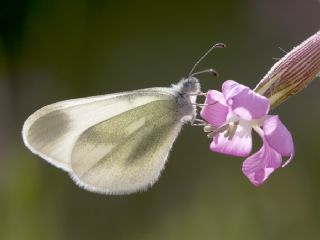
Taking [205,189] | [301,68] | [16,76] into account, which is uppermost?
[301,68]

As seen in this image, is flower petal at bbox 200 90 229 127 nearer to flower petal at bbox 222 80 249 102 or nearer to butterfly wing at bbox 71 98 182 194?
flower petal at bbox 222 80 249 102

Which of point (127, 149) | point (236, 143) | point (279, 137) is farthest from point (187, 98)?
point (279, 137)

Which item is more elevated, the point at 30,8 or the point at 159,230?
the point at 30,8

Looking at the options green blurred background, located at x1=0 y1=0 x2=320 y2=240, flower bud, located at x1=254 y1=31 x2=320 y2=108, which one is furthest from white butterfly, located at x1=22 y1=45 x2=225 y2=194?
green blurred background, located at x1=0 y1=0 x2=320 y2=240

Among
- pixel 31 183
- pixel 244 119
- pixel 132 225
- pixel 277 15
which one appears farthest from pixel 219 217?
pixel 244 119

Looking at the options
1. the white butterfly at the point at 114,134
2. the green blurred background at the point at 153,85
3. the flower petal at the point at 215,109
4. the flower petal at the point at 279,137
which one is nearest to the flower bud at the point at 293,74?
the flower petal at the point at 215,109

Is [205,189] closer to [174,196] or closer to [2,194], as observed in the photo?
[174,196]

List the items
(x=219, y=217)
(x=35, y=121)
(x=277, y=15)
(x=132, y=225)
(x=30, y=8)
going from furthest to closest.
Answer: (x=30, y=8)
(x=277, y=15)
(x=132, y=225)
(x=219, y=217)
(x=35, y=121)

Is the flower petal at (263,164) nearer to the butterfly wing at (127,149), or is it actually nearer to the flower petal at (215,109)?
the flower petal at (215,109)
